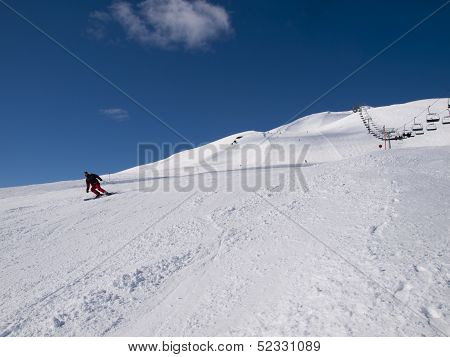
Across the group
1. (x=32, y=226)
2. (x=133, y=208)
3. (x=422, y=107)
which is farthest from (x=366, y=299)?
(x=422, y=107)

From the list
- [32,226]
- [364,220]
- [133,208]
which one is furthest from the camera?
[133,208]

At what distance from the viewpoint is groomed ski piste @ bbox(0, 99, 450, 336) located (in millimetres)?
6547

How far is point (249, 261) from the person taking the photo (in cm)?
885

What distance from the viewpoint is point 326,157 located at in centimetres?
3481

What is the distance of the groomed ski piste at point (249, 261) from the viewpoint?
655 cm

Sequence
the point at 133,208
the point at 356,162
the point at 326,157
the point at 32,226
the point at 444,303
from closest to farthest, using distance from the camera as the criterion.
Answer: the point at 444,303
the point at 32,226
the point at 133,208
the point at 356,162
the point at 326,157

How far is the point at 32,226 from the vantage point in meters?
14.6

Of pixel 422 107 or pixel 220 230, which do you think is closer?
pixel 220 230

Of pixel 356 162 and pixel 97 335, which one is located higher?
pixel 356 162
